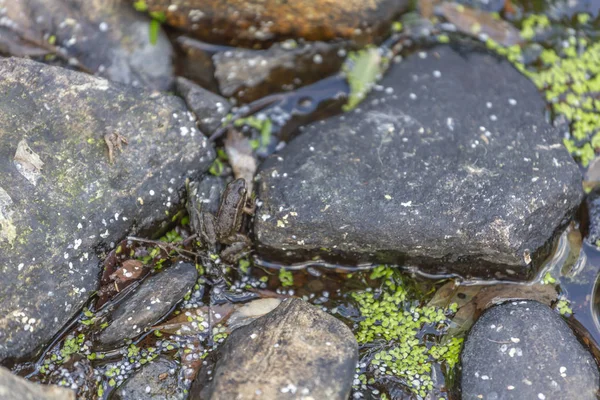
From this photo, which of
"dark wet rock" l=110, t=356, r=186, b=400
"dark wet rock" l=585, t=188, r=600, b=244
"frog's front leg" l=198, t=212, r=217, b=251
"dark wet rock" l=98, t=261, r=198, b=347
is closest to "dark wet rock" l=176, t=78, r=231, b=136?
"frog's front leg" l=198, t=212, r=217, b=251

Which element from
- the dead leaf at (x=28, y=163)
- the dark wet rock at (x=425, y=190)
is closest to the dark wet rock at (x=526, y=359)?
the dark wet rock at (x=425, y=190)

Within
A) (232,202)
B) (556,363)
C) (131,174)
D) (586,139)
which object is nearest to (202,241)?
(232,202)

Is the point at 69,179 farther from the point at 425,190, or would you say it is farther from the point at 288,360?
the point at 425,190

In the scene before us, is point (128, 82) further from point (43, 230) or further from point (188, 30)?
point (43, 230)

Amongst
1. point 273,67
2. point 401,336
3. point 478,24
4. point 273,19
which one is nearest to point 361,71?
point 273,67

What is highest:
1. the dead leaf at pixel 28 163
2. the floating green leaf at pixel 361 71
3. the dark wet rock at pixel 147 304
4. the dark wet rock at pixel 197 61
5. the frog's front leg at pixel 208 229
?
the dead leaf at pixel 28 163

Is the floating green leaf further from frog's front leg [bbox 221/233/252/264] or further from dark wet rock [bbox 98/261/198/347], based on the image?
dark wet rock [bbox 98/261/198/347]

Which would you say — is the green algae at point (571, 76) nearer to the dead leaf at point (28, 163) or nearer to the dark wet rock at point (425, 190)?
the dark wet rock at point (425, 190)
